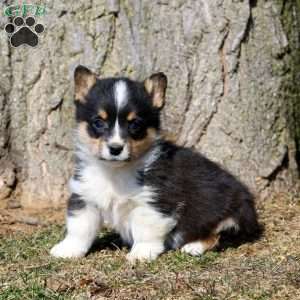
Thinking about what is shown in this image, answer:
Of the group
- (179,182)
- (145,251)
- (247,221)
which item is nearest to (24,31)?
(179,182)

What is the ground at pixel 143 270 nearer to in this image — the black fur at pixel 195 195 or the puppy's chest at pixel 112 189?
the black fur at pixel 195 195

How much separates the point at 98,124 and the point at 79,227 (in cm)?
87

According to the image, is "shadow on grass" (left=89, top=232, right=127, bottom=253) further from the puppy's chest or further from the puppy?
the puppy's chest

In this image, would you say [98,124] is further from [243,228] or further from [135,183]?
[243,228]

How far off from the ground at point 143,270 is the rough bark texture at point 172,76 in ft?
2.07

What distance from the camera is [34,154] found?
302 inches

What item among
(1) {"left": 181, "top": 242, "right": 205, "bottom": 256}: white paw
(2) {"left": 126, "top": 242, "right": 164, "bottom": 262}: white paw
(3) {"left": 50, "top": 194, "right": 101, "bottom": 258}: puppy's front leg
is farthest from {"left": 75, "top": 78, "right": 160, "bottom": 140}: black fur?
(1) {"left": 181, "top": 242, "right": 205, "bottom": 256}: white paw

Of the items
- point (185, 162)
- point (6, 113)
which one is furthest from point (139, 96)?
point (6, 113)

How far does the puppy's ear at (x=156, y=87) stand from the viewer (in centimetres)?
638

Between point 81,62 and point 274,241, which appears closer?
point 274,241

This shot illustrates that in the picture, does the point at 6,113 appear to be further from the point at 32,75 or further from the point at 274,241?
the point at 274,241

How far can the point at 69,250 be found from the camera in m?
6.27

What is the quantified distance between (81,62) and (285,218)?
96.1 inches

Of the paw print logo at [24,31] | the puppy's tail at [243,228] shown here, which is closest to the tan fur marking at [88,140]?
the puppy's tail at [243,228]
